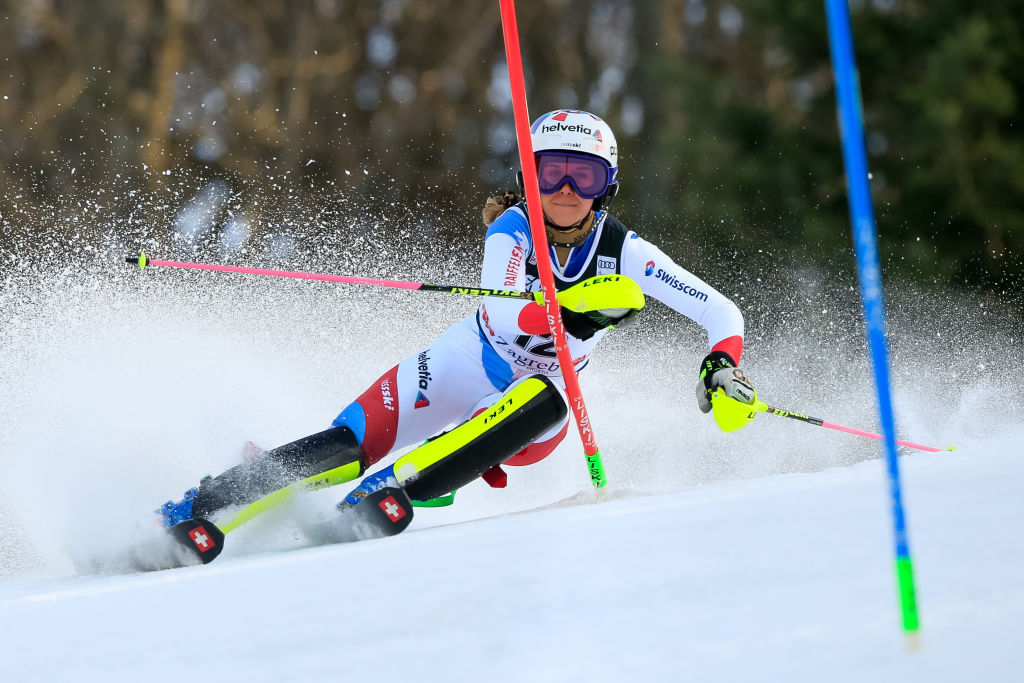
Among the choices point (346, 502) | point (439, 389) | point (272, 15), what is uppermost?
point (272, 15)

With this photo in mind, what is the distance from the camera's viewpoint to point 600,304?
9.70 feet

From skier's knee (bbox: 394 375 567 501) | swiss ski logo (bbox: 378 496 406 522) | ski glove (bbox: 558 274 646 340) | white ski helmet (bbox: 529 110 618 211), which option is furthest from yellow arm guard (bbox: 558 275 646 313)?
swiss ski logo (bbox: 378 496 406 522)

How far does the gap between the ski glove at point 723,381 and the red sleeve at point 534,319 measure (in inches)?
20.0

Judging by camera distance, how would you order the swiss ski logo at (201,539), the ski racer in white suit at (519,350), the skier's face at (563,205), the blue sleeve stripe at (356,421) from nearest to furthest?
1. the swiss ski logo at (201,539)
2. the ski racer in white suit at (519,350)
3. the blue sleeve stripe at (356,421)
4. the skier's face at (563,205)

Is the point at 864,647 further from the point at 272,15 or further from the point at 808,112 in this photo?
the point at 272,15

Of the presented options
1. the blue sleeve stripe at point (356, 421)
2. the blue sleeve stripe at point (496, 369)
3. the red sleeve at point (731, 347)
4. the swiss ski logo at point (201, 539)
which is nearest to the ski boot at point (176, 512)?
the swiss ski logo at point (201, 539)

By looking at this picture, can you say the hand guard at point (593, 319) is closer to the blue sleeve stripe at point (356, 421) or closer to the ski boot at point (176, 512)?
the blue sleeve stripe at point (356, 421)

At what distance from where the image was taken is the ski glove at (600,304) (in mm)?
2949

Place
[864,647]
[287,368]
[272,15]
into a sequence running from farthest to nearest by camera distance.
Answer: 1. [272,15]
2. [287,368]
3. [864,647]

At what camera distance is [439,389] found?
3.51 meters

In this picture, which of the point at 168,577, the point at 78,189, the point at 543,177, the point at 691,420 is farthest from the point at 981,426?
the point at 78,189

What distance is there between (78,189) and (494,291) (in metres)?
14.5

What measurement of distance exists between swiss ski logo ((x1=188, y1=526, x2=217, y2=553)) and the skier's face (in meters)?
1.43

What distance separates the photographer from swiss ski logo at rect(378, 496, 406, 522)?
2.75 metres
